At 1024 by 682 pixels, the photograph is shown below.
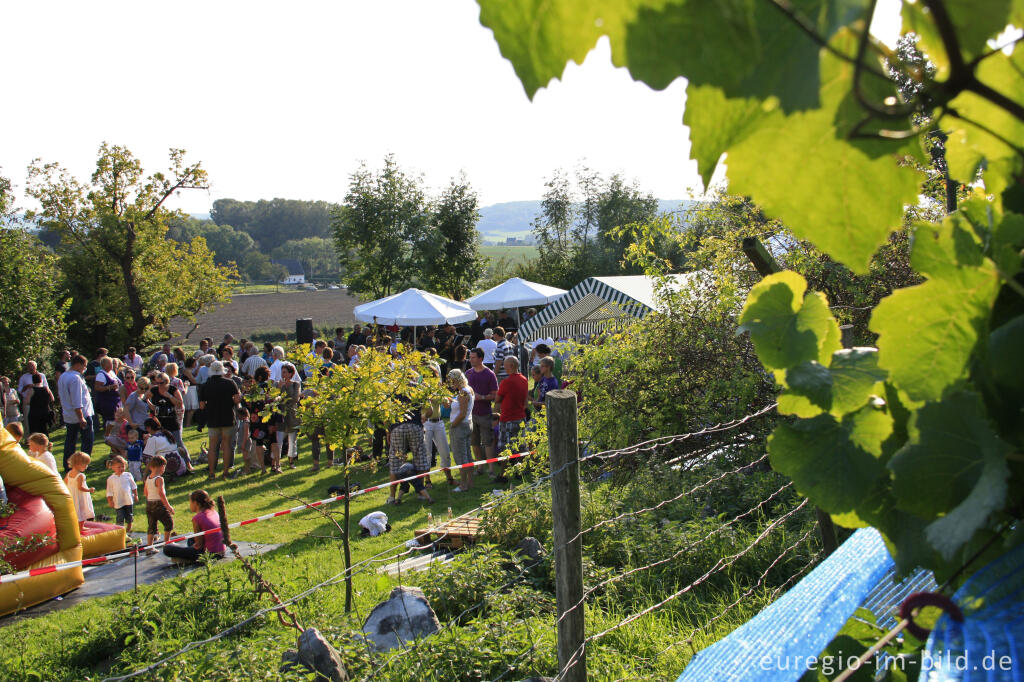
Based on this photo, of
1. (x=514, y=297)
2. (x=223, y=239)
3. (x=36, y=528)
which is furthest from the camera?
(x=223, y=239)

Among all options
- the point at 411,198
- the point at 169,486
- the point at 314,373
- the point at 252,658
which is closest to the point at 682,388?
the point at 314,373

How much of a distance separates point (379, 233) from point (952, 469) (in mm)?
29433

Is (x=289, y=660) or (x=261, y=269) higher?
(x=261, y=269)

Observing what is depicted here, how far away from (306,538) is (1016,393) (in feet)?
27.0

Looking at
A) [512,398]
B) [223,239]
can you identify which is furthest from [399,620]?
[223,239]

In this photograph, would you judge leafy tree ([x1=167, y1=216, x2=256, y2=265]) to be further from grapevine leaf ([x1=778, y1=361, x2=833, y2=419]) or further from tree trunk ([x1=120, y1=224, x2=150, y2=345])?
grapevine leaf ([x1=778, y1=361, x2=833, y2=419])

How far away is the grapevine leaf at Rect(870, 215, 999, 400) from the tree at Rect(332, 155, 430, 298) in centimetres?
2917

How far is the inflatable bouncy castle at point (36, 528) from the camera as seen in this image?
6.29 metres

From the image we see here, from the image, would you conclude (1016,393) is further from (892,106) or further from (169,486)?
(169,486)

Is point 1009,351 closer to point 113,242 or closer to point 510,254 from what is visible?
point 113,242

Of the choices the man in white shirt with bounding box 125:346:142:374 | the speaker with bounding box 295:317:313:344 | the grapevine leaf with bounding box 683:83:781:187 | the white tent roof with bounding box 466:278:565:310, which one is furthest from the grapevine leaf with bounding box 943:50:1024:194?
the speaker with bounding box 295:317:313:344

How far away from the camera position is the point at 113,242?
22.9m

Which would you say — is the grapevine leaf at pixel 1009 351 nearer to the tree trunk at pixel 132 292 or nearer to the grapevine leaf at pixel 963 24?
the grapevine leaf at pixel 963 24

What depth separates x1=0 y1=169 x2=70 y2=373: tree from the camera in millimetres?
16922
